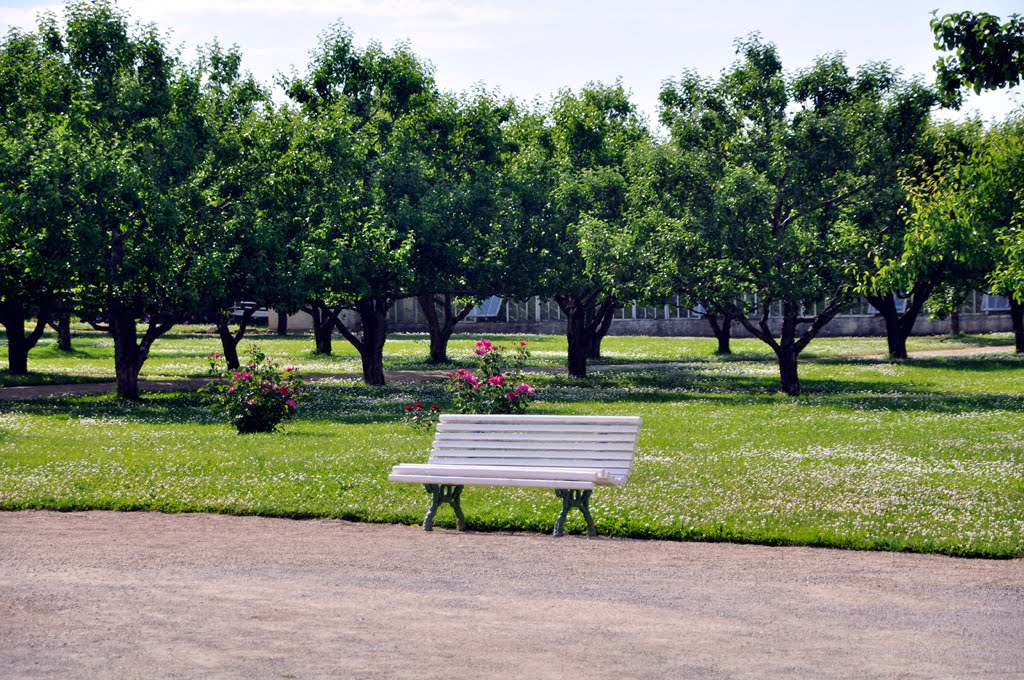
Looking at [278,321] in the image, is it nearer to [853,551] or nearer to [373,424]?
[373,424]

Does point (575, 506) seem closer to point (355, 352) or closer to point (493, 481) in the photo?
point (493, 481)

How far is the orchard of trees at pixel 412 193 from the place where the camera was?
89.6 ft

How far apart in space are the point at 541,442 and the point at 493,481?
121 centimetres

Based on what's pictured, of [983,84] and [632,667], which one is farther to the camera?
[983,84]

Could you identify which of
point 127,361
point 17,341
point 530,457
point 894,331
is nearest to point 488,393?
point 530,457

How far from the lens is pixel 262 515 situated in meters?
13.6

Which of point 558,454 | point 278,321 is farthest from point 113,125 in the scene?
point 278,321

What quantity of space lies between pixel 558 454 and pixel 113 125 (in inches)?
819

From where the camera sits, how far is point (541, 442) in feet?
42.7

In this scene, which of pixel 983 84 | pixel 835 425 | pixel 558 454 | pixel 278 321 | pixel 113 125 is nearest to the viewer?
pixel 558 454

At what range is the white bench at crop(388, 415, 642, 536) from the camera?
12031 millimetres

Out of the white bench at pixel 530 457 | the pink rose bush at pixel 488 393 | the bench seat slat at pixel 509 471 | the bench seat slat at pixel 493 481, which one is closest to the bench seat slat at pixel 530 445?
the white bench at pixel 530 457

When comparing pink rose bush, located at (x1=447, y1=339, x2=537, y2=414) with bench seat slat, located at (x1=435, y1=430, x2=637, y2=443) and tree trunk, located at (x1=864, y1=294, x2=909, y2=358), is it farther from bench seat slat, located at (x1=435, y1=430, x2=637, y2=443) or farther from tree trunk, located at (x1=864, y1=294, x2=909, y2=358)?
tree trunk, located at (x1=864, y1=294, x2=909, y2=358)

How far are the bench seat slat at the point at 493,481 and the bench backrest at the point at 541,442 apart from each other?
527mm
